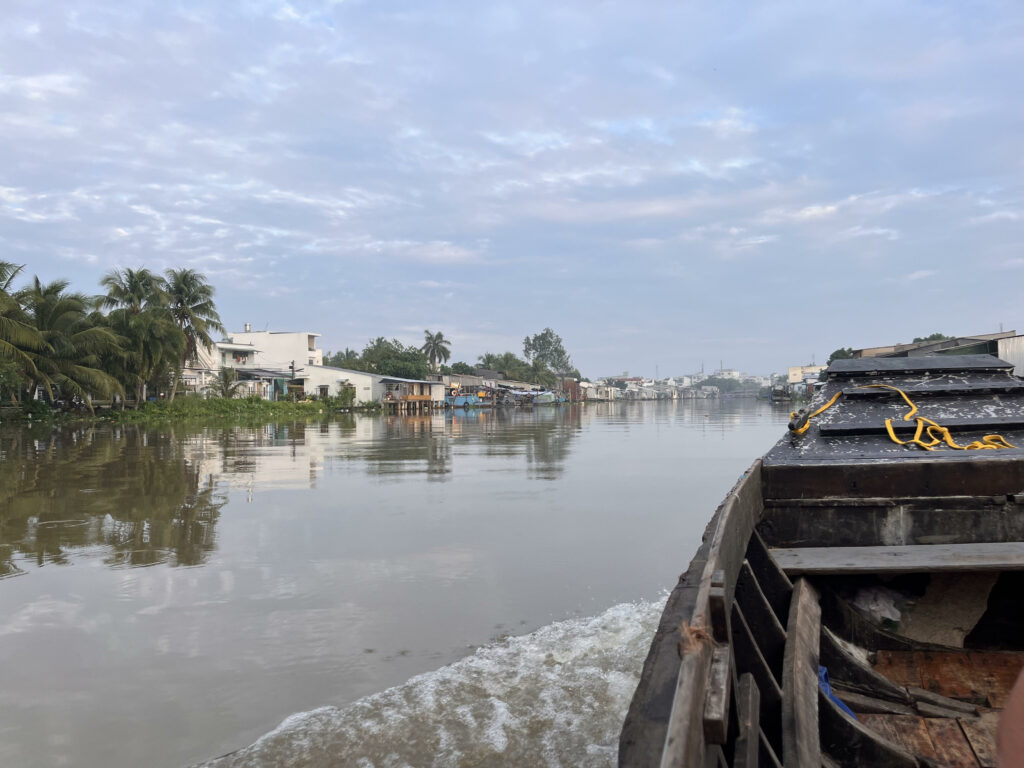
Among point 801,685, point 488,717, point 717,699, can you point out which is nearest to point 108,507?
point 488,717

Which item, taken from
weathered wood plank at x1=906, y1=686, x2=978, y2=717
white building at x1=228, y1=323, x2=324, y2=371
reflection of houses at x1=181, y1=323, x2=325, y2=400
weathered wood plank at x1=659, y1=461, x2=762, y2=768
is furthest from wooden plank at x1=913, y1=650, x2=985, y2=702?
white building at x1=228, y1=323, x2=324, y2=371

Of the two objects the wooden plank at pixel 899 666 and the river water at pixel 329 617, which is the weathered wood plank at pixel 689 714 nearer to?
the river water at pixel 329 617

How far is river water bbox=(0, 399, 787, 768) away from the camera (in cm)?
356

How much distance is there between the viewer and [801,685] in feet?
8.46

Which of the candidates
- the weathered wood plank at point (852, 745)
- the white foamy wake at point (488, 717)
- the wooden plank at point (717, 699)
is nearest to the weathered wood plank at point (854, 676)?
the weathered wood plank at point (852, 745)

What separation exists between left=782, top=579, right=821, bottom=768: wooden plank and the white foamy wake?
3.66ft

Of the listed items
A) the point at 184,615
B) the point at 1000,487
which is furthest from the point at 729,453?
the point at 184,615

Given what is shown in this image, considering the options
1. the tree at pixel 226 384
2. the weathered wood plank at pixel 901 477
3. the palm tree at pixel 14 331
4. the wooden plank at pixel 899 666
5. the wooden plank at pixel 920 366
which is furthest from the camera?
the tree at pixel 226 384

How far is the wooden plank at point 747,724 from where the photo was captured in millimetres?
1998

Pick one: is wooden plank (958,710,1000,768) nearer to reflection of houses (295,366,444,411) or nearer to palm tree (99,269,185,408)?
palm tree (99,269,185,408)

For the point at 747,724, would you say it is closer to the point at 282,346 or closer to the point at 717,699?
the point at 717,699

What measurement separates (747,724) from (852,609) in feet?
6.31

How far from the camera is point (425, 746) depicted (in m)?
3.45

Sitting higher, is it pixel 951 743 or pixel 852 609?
pixel 852 609
